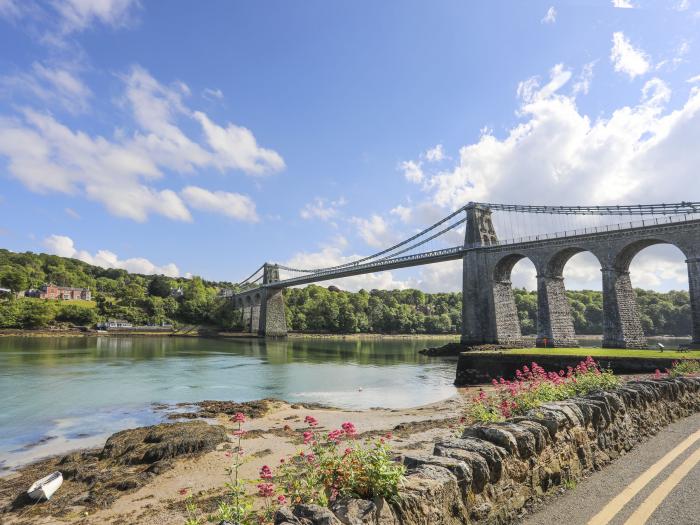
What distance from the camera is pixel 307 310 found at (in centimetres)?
12275

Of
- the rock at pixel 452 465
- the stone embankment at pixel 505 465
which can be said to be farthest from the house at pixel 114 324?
the rock at pixel 452 465

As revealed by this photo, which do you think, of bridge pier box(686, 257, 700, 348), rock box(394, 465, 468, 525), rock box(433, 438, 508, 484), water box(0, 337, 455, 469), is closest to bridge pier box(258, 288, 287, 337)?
water box(0, 337, 455, 469)

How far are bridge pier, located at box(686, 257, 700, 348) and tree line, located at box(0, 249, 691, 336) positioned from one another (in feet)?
246

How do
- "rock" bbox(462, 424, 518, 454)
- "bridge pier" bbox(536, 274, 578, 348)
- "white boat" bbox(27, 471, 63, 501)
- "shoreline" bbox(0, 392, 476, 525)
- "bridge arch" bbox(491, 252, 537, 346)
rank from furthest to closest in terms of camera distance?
"bridge arch" bbox(491, 252, 537, 346) < "bridge pier" bbox(536, 274, 578, 348) < "white boat" bbox(27, 471, 63, 501) < "shoreline" bbox(0, 392, 476, 525) < "rock" bbox(462, 424, 518, 454)

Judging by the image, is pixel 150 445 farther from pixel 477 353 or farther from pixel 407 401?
pixel 477 353

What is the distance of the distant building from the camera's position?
119812mm

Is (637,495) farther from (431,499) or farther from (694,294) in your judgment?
(694,294)

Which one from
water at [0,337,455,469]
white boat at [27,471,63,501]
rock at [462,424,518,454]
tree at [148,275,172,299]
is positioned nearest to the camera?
rock at [462,424,518,454]

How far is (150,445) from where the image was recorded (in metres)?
12.0

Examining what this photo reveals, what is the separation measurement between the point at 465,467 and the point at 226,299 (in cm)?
13442

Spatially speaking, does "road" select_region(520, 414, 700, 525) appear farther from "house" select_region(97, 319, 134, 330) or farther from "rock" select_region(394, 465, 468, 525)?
"house" select_region(97, 319, 134, 330)

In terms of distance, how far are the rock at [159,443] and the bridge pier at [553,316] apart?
36920 mm

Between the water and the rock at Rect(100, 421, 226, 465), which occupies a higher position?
the rock at Rect(100, 421, 226, 465)

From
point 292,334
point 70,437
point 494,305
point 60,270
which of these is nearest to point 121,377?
point 70,437
